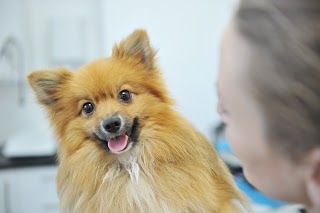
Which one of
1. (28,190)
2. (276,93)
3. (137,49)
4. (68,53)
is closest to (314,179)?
(276,93)

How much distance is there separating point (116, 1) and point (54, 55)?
2.39 feet

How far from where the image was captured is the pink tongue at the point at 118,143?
939mm

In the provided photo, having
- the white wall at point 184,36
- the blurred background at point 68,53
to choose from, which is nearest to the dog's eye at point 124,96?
the blurred background at point 68,53

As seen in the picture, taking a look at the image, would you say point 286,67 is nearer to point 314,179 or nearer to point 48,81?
point 314,179

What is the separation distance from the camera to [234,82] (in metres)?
0.61

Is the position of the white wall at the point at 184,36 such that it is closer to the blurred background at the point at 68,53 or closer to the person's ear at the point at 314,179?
the blurred background at the point at 68,53

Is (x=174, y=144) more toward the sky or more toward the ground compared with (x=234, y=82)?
more toward the ground

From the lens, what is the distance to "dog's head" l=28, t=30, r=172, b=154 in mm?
958

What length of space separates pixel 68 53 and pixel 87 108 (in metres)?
2.45

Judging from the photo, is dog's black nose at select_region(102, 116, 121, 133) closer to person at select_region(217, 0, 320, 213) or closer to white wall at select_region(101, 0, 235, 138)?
person at select_region(217, 0, 320, 213)

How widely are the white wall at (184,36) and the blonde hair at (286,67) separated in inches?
95.0

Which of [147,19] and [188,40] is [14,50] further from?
[188,40]

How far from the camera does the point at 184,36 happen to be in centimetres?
314

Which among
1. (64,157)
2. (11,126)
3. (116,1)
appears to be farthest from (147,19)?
(64,157)
